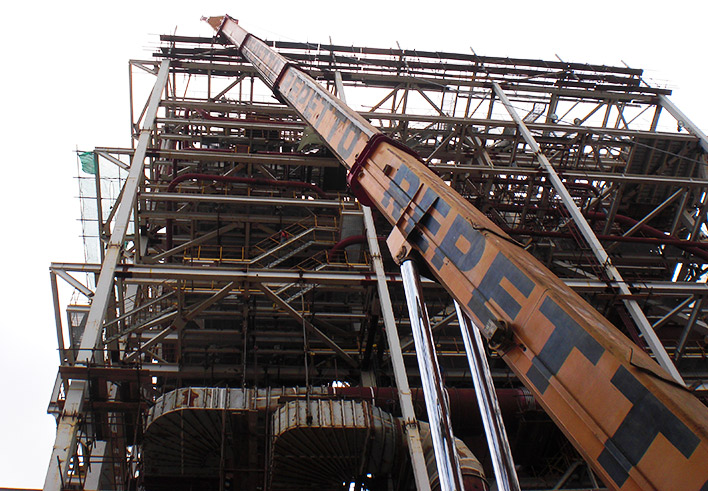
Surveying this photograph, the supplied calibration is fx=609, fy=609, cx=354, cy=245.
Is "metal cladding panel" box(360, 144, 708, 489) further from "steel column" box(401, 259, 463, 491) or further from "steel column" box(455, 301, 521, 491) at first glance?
"steel column" box(455, 301, 521, 491)

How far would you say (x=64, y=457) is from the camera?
390 inches

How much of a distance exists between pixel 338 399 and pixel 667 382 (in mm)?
9386

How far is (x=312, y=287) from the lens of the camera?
15.8m

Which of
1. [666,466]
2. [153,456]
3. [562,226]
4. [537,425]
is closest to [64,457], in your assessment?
[153,456]

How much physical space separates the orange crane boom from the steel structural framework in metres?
5.38

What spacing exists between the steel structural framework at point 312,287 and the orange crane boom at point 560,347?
5377mm

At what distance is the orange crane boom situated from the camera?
354 cm

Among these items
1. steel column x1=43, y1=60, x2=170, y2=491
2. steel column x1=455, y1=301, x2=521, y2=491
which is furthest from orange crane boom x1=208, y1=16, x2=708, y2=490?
steel column x1=43, y1=60, x2=170, y2=491

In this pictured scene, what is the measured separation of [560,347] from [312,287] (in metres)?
11.7

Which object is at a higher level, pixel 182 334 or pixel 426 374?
pixel 182 334

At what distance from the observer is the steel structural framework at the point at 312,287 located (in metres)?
12.1

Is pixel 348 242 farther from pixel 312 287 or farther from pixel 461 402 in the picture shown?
pixel 461 402

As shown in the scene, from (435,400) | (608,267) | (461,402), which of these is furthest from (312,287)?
(435,400)

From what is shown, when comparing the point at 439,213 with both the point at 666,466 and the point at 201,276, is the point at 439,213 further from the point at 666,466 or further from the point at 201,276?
the point at 201,276
